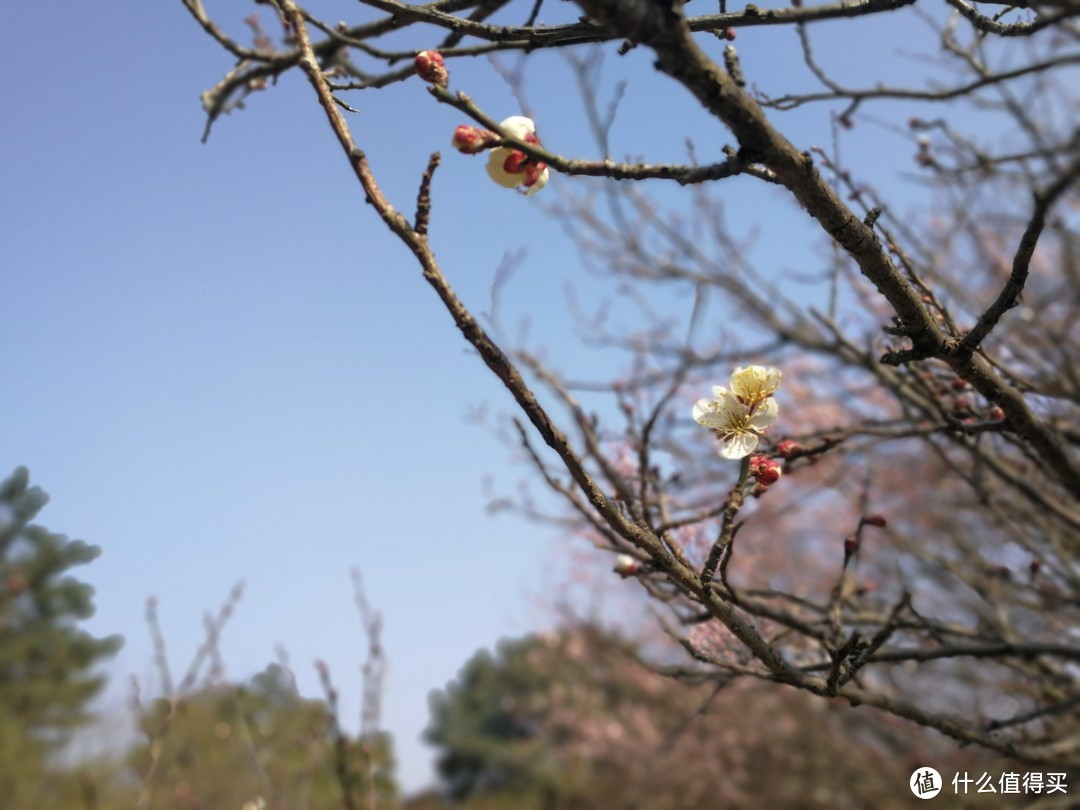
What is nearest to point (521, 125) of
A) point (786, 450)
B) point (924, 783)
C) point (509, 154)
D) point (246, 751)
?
point (509, 154)

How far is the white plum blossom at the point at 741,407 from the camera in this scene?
1.30 metres

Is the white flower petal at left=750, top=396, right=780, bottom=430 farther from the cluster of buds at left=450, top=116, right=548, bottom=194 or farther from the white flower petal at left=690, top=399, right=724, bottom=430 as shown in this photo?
the cluster of buds at left=450, top=116, right=548, bottom=194

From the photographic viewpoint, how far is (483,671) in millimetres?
25438

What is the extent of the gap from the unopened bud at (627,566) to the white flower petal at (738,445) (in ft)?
1.58

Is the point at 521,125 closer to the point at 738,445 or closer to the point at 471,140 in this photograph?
the point at 471,140

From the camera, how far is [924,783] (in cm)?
243

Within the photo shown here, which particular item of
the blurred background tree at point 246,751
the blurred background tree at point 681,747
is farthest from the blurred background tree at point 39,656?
the blurred background tree at point 681,747

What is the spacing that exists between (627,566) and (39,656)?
15.5m

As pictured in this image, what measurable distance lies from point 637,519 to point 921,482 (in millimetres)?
6234

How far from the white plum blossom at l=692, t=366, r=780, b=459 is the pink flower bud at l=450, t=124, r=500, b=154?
575 mm

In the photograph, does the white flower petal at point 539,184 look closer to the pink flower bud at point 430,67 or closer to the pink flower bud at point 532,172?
the pink flower bud at point 532,172

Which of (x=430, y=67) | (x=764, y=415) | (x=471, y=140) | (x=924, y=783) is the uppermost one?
(x=430, y=67)

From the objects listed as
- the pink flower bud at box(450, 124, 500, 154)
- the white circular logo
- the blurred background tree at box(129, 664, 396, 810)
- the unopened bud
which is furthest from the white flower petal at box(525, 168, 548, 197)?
the white circular logo

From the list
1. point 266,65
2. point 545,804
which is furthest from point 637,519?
point 545,804
